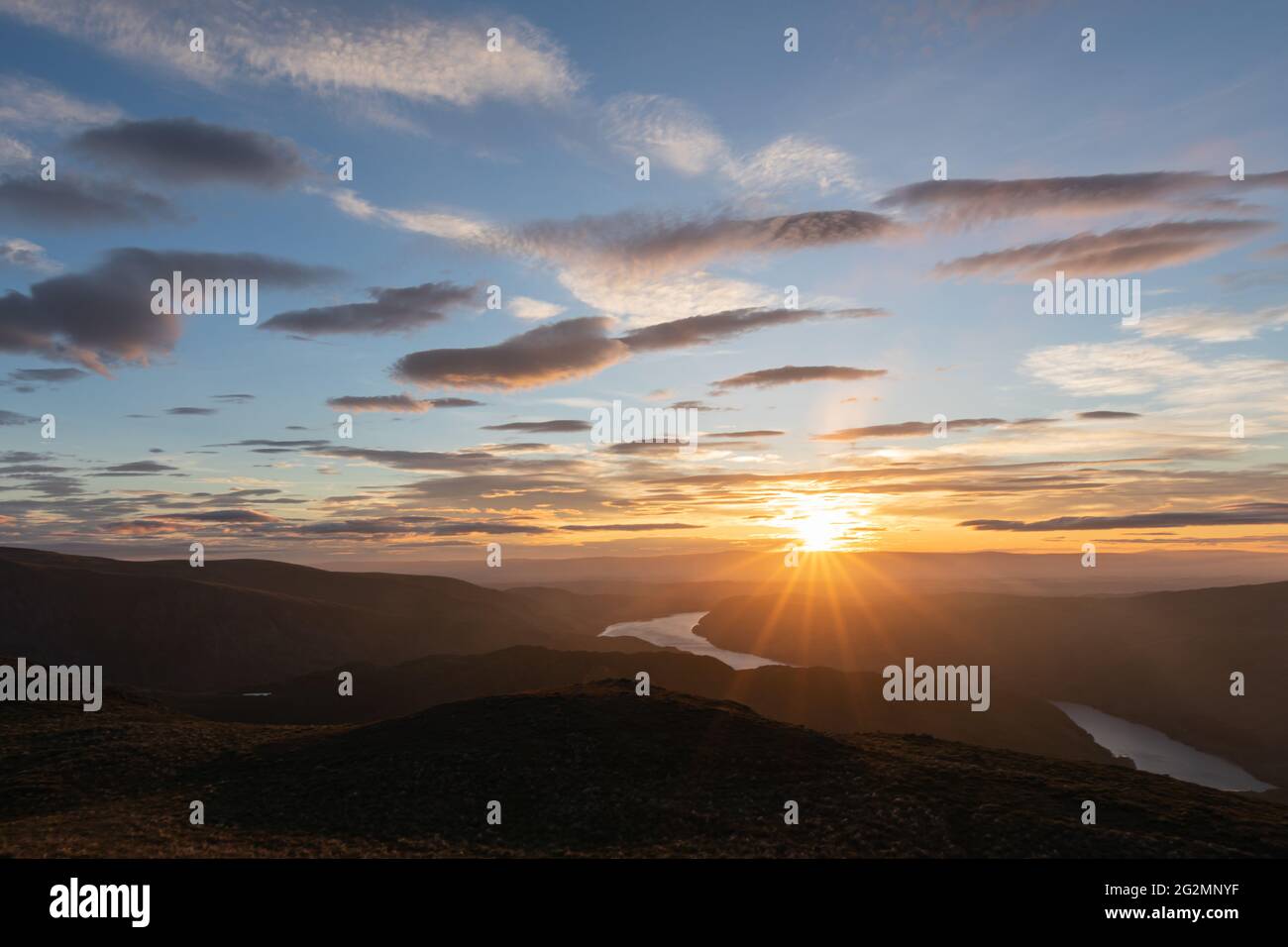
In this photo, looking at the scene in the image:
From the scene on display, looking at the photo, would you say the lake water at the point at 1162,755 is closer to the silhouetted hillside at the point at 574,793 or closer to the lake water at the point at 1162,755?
the lake water at the point at 1162,755

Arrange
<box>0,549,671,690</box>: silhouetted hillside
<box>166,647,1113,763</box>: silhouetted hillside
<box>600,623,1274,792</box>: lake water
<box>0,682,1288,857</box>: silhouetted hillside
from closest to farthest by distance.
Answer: <box>0,682,1288,857</box>: silhouetted hillside → <box>166,647,1113,763</box>: silhouetted hillside → <box>600,623,1274,792</box>: lake water → <box>0,549,671,690</box>: silhouetted hillside

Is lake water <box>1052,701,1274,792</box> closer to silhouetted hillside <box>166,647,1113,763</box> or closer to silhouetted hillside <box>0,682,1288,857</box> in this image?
silhouetted hillside <box>166,647,1113,763</box>

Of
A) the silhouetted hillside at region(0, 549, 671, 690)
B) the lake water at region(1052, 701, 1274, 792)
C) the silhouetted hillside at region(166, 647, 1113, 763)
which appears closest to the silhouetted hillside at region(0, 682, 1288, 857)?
the silhouetted hillside at region(166, 647, 1113, 763)

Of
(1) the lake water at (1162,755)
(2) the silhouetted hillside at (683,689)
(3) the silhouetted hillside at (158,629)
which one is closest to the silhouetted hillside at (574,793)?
(2) the silhouetted hillside at (683,689)

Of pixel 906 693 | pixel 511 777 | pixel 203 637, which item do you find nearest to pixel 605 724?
pixel 511 777

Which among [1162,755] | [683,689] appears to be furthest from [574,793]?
[1162,755]
